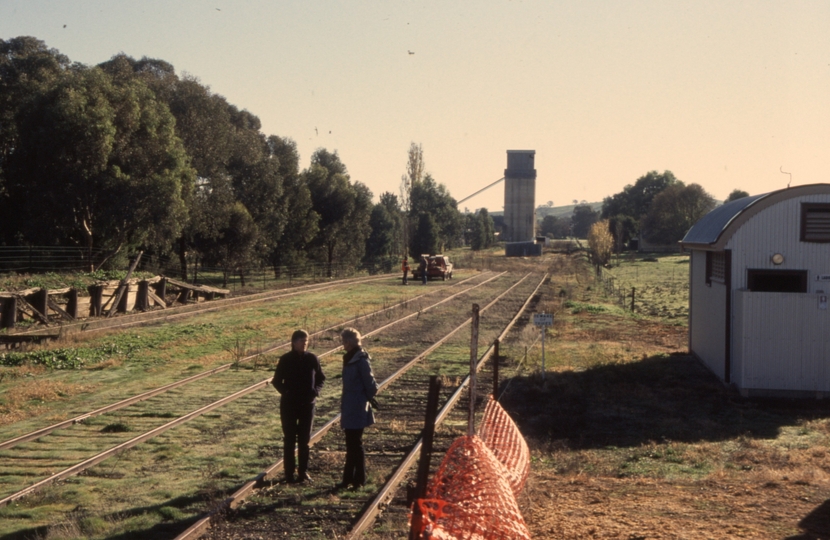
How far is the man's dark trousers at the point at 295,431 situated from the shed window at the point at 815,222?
38.5 feet

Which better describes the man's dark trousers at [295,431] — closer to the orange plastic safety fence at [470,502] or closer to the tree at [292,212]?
the orange plastic safety fence at [470,502]

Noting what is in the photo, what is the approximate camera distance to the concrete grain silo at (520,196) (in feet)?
499

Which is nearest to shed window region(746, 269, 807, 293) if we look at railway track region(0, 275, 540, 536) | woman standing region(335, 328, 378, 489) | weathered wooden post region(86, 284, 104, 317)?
railway track region(0, 275, 540, 536)

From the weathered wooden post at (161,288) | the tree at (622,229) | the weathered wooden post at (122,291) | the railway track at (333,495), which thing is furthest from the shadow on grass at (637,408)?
the tree at (622,229)

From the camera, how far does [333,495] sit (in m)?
8.77

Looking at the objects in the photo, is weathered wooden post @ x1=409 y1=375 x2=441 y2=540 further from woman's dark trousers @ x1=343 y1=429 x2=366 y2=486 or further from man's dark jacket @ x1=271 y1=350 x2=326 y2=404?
man's dark jacket @ x1=271 y1=350 x2=326 y2=404

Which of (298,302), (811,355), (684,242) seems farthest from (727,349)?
(298,302)

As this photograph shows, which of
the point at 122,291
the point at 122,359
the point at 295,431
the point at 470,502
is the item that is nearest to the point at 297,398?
the point at 295,431

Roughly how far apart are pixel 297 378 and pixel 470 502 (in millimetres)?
3227

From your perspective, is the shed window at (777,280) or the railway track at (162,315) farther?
the railway track at (162,315)

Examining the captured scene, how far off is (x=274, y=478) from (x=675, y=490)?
4596 millimetres

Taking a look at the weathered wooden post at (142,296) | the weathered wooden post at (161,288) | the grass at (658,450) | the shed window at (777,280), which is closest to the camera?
the grass at (658,450)

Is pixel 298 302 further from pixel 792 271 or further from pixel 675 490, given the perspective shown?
pixel 675 490

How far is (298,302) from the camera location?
35625 mm
